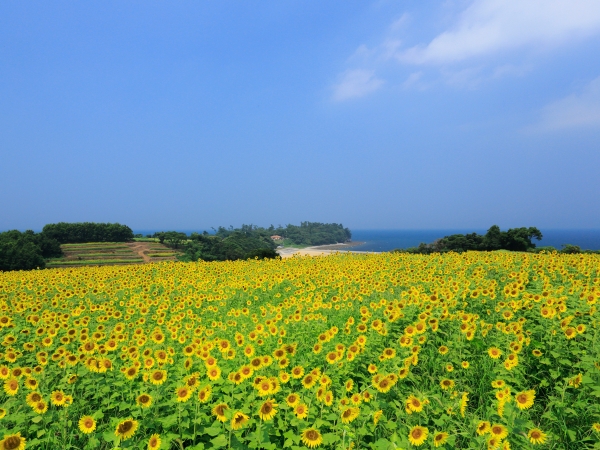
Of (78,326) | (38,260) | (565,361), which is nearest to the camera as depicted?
(565,361)

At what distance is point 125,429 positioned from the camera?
2980 millimetres

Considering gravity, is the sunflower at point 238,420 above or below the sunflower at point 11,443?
above

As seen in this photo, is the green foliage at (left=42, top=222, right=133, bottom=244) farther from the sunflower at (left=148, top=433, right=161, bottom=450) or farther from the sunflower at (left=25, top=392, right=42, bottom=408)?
the sunflower at (left=148, top=433, right=161, bottom=450)

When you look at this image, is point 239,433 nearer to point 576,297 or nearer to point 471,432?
point 471,432

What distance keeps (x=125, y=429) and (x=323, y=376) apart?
5.95 ft

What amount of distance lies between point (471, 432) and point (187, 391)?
2644 millimetres

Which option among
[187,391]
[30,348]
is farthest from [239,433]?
[30,348]

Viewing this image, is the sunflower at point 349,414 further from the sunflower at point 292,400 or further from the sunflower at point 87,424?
the sunflower at point 87,424

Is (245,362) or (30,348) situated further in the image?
(30,348)

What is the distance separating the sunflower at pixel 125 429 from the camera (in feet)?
9.68

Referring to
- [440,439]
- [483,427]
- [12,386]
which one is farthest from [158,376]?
[483,427]

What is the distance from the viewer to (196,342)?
4.96m

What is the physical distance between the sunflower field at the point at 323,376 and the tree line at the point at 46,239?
32.0m

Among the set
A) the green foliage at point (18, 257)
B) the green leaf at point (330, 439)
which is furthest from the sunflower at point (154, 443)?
the green foliage at point (18, 257)
